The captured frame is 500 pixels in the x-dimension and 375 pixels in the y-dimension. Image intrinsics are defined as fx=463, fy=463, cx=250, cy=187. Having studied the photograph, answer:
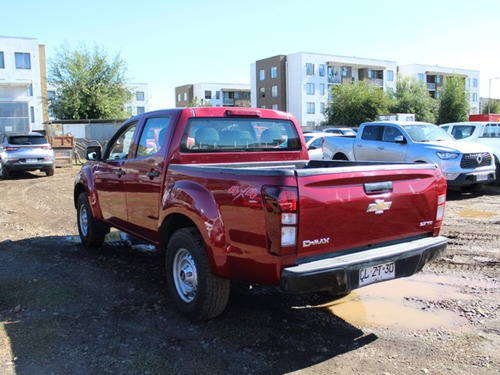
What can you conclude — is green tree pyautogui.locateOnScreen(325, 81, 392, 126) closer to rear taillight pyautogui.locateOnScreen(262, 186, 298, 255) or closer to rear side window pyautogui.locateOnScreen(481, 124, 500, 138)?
rear side window pyautogui.locateOnScreen(481, 124, 500, 138)

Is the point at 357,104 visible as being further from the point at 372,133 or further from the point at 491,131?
the point at 372,133

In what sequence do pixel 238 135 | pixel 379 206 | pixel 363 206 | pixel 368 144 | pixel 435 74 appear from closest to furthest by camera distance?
pixel 363 206
pixel 379 206
pixel 238 135
pixel 368 144
pixel 435 74

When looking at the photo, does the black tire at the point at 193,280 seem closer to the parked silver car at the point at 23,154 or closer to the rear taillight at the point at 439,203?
the rear taillight at the point at 439,203

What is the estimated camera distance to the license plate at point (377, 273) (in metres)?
3.49

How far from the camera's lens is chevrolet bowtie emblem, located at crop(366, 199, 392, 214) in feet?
11.9

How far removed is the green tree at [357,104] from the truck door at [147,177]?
145 ft

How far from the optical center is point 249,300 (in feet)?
15.4

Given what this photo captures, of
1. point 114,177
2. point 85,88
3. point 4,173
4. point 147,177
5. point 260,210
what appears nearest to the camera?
point 260,210

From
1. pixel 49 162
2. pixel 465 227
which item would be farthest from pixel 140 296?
pixel 49 162

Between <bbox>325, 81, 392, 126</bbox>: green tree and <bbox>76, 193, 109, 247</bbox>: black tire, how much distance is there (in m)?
43.0

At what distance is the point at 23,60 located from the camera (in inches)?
1785

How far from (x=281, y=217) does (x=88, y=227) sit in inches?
170

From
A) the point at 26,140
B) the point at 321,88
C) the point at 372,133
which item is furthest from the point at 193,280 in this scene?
the point at 321,88

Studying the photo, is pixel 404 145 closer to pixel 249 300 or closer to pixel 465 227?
pixel 465 227
